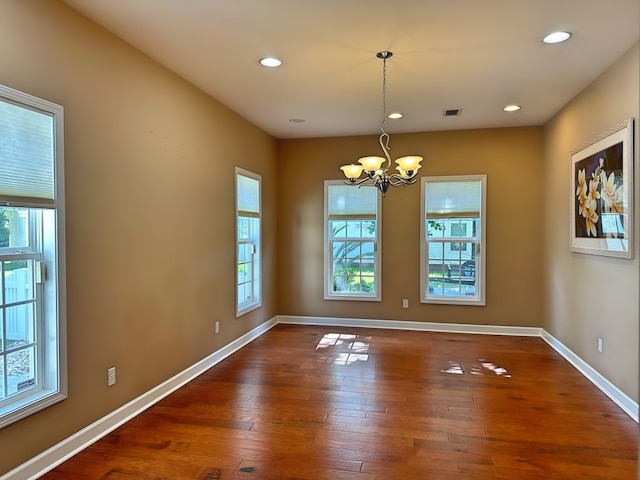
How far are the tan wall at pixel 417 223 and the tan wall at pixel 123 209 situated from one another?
1.84 meters

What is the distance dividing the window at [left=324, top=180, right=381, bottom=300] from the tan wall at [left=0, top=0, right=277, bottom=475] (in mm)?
1988

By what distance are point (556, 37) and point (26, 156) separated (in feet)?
11.2

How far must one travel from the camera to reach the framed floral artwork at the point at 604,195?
322 centimetres

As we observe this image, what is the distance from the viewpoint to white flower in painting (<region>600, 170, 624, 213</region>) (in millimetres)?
3357

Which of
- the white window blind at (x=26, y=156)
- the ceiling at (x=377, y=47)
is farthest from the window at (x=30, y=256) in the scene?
the ceiling at (x=377, y=47)

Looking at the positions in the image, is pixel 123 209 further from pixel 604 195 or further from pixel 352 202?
pixel 604 195

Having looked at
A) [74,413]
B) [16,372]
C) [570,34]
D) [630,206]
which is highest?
[570,34]

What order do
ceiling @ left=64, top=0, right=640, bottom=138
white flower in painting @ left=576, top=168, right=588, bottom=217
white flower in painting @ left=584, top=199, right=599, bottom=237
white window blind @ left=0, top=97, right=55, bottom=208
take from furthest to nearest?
white flower in painting @ left=576, top=168, right=588, bottom=217 < white flower in painting @ left=584, top=199, right=599, bottom=237 < ceiling @ left=64, top=0, right=640, bottom=138 < white window blind @ left=0, top=97, right=55, bottom=208

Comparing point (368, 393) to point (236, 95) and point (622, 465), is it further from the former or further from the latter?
point (236, 95)

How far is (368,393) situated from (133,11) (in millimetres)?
3256

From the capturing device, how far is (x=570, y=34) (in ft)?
9.53

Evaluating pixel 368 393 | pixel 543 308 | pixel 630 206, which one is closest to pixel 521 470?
pixel 368 393

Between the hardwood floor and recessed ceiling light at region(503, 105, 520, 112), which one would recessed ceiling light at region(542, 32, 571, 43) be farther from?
the hardwood floor

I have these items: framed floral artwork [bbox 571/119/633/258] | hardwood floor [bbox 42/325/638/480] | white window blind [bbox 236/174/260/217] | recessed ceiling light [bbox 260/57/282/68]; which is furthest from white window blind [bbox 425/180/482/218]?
recessed ceiling light [bbox 260/57/282/68]
